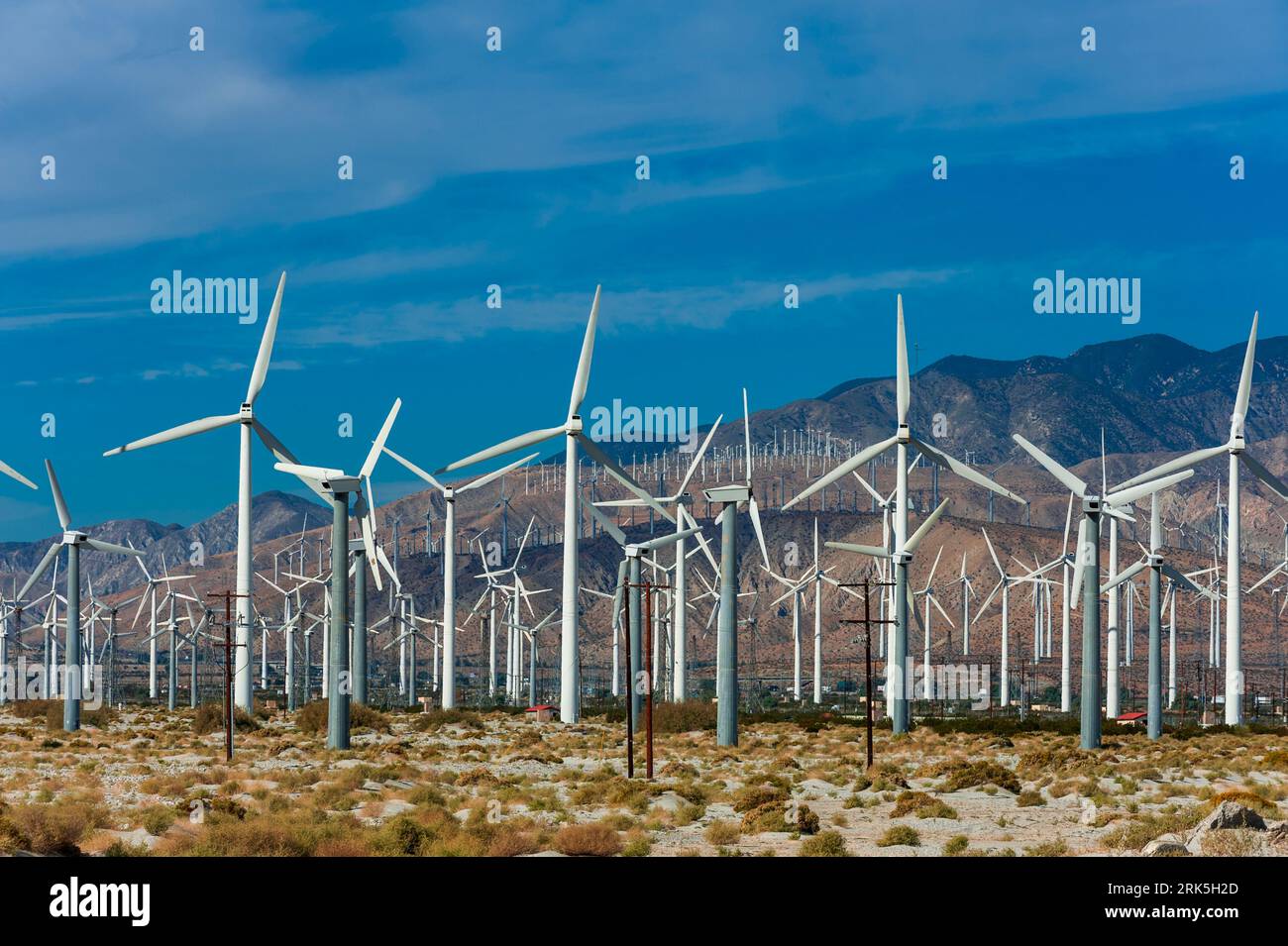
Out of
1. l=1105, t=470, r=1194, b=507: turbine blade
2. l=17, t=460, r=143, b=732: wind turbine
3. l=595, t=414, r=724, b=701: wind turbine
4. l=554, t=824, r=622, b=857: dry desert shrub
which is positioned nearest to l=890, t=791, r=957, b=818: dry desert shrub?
l=554, t=824, r=622, b=857: dry desert shrub

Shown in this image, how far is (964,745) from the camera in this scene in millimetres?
67750

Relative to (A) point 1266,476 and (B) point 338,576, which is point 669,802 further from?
(A) point 1266,476

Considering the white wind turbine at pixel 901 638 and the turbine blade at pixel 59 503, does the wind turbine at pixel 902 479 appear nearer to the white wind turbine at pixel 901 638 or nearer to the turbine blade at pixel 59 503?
the white wind turbine at pixel 901 638

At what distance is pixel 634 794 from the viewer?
41406 mm

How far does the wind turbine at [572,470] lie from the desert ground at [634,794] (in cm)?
447

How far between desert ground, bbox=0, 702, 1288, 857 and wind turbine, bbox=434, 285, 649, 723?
447cm

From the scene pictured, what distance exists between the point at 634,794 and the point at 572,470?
3452cm

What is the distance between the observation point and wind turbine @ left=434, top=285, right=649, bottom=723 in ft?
A: 236

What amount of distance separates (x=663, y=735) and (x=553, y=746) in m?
10.5

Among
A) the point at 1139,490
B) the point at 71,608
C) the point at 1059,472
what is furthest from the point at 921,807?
the point at 71,608

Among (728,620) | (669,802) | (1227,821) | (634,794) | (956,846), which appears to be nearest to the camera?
(1227,821)

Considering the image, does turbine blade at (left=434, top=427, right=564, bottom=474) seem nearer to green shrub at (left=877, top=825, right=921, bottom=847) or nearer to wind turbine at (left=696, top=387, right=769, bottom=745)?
wind turbine at (left=696, top=387, right=769, bottom=745)

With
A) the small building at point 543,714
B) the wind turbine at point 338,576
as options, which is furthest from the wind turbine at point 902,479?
the small building at point 543,714
